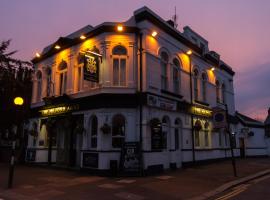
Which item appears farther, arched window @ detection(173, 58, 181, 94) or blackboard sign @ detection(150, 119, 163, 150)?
Answer: arched window @ detection(173, 58, 181, 94)

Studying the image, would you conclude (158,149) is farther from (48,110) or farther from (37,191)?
(48,110)

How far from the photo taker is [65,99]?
16609 mm

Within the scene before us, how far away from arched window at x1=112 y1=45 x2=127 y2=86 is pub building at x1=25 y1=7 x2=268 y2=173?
2.4 inches

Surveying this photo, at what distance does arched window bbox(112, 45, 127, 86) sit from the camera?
1502 centimetres

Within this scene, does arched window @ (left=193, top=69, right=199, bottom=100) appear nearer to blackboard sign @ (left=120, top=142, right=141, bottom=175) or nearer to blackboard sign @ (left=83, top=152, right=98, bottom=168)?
blackboard sign @ (left=120, top=142, right=141, bottom=175)

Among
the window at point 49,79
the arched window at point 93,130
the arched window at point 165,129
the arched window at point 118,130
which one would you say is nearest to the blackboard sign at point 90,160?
the arched window at point 93,130

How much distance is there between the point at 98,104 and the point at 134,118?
2195mm

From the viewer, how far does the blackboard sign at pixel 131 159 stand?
43.3 ft

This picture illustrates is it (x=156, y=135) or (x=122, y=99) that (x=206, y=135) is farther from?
(x=122, y=99)

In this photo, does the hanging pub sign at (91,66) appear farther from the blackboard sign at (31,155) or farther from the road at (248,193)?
the blackboard sign at (31,155)

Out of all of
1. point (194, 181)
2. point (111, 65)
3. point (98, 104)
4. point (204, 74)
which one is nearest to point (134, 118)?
point (98, 104)

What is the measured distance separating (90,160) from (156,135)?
400 centimetres

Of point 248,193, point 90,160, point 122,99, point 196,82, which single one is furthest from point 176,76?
point 248,193

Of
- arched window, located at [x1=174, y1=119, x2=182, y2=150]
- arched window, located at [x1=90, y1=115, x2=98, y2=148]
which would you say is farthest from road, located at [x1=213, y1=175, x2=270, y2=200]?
arched window, located at [x1=90, y1=115, x2=98, y2=148]
